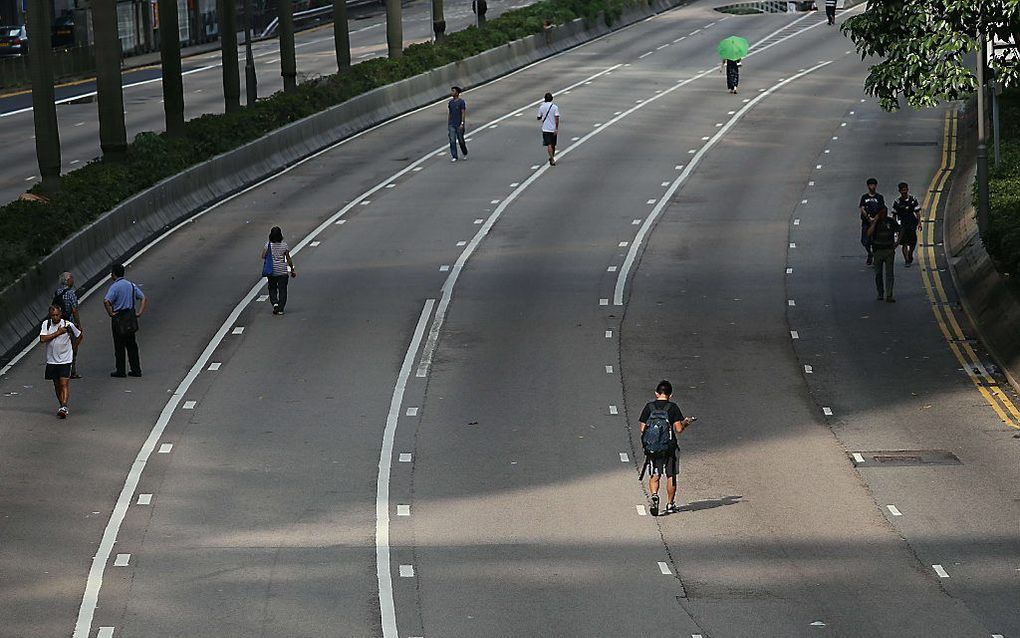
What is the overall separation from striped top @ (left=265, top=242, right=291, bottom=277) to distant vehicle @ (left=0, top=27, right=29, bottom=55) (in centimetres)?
4718

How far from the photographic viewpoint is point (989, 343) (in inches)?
1102

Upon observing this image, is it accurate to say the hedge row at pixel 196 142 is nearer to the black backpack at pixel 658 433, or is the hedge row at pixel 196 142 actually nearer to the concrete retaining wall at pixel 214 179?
the concrete retaining wall at pixel 214 179

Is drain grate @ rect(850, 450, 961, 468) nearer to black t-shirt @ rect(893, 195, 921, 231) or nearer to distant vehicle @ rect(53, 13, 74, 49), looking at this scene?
black t-shirt @ rect(893, 195, 921, 231)

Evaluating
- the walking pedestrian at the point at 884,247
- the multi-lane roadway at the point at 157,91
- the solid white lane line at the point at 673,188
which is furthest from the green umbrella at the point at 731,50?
the walking pedestrian at the point at 884,247

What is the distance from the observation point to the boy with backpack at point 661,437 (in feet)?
65.1

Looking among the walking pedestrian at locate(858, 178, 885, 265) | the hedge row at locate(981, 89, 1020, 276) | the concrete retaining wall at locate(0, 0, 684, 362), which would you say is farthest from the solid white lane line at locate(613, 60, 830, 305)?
the concrete retaining wall at locate(0, 0, 684, 362)

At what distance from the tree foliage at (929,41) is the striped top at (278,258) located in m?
10.1

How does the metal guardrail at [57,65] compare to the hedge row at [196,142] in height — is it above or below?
above

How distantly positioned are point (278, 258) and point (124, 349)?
406 centimetres

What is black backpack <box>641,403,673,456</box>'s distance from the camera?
19.9 meters

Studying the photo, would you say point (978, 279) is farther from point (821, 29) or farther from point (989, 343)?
point (821, 29)

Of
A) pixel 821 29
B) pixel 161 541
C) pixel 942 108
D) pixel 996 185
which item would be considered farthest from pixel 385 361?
pixel 821 29

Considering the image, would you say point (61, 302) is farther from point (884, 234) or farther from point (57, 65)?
point (57, 65)

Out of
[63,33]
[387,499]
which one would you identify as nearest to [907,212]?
[387,499]
